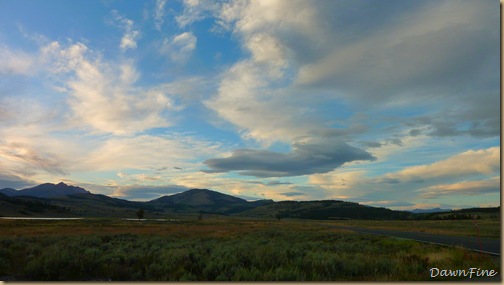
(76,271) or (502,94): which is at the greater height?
(502,94)

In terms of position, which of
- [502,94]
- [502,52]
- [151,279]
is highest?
[502,52]

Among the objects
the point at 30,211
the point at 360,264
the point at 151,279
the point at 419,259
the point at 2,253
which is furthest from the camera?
the point at 30,211

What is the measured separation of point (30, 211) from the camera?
180500 mm

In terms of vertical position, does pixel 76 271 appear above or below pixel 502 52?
below

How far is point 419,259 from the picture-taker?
15.8 m

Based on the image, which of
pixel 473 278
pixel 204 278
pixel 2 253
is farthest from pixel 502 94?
pixel 2 253

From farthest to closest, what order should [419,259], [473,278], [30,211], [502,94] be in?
[30,211] → [419,259] → [502,94] → [473,278]

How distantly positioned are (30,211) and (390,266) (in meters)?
211

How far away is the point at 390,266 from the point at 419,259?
2.34 meters

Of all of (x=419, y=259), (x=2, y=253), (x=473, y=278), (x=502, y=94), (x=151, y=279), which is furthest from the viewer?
(x=2, y=253)

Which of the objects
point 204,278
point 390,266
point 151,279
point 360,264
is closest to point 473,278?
point 390,266

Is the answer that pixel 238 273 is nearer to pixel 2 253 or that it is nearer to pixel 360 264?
pixel 360 264

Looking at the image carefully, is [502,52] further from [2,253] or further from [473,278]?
[2,253]

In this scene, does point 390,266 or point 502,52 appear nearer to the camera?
point 502,52
